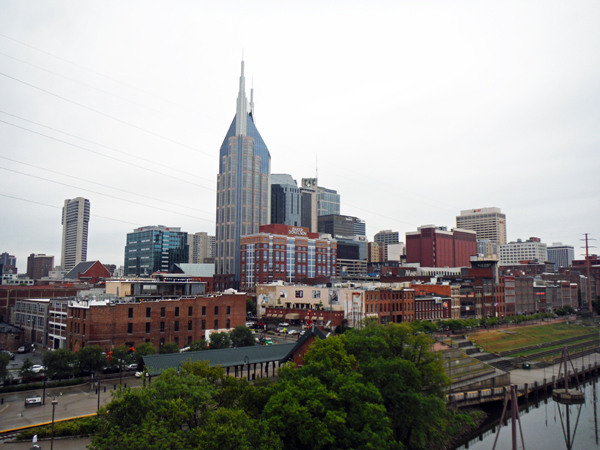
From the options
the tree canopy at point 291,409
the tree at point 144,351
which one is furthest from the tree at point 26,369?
the tree canopy at point 291,409

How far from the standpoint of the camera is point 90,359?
223 feet

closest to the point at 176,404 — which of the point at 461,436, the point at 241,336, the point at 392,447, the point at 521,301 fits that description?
the point at 392,447

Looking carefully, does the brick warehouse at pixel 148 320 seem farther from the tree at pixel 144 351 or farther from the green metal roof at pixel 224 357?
the green metal roof at pixel 224 357

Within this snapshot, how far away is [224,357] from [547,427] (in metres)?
47.2

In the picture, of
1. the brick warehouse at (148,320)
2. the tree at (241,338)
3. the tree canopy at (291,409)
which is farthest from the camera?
the tree at (241,338)

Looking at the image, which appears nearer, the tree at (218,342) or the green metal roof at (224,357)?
the green metal roof at (224,357)

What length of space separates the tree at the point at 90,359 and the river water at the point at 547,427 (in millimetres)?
52649

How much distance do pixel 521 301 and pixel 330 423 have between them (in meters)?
168

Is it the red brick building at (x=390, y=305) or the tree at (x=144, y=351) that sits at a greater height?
the red brick building at (x=390, y=305)

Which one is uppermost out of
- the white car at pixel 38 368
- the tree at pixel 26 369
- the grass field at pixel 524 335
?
the tree at pixel 26 369

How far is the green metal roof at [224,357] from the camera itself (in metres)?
52.6

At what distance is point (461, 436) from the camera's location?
60375 millimetres

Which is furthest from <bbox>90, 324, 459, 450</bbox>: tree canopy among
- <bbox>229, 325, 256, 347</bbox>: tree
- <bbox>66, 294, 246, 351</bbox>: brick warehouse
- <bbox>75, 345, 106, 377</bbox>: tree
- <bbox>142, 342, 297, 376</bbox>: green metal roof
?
<bbox>66, 294, 246, 351</bbox>: brick warehouse

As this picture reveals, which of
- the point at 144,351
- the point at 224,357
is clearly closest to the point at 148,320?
the point at 144,351
